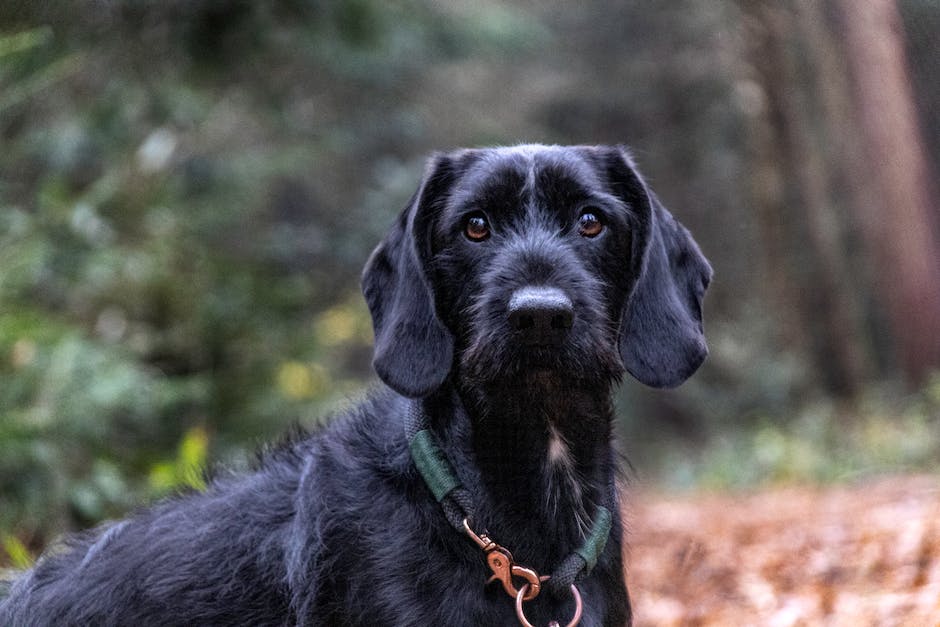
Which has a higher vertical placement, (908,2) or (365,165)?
(908,2)

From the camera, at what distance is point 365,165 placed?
18.3 meters

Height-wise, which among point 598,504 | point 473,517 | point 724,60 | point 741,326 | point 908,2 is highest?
point 473,517

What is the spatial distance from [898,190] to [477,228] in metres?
10.8

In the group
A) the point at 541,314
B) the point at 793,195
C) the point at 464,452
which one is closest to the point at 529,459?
the point at 464,452

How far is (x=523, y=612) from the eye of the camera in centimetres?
287

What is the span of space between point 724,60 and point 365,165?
7.29 metres

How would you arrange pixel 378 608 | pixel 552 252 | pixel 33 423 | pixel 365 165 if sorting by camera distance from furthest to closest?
pixel 365 165
pixel 33 423
pixel 552 252
pixel 378 608

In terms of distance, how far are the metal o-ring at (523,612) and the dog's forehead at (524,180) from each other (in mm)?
1237

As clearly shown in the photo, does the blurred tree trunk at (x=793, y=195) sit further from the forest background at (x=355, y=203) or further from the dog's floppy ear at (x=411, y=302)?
the dog's floppy ear at (x=411, y=302)

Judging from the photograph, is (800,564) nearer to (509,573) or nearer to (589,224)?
(589,224)

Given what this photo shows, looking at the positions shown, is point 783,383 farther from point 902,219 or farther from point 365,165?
point 365,165

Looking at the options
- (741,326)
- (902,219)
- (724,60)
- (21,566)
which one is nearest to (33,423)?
(21,566)

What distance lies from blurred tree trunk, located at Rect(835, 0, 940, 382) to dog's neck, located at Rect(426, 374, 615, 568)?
10385 millimetres

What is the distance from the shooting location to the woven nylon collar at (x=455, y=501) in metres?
2.93
